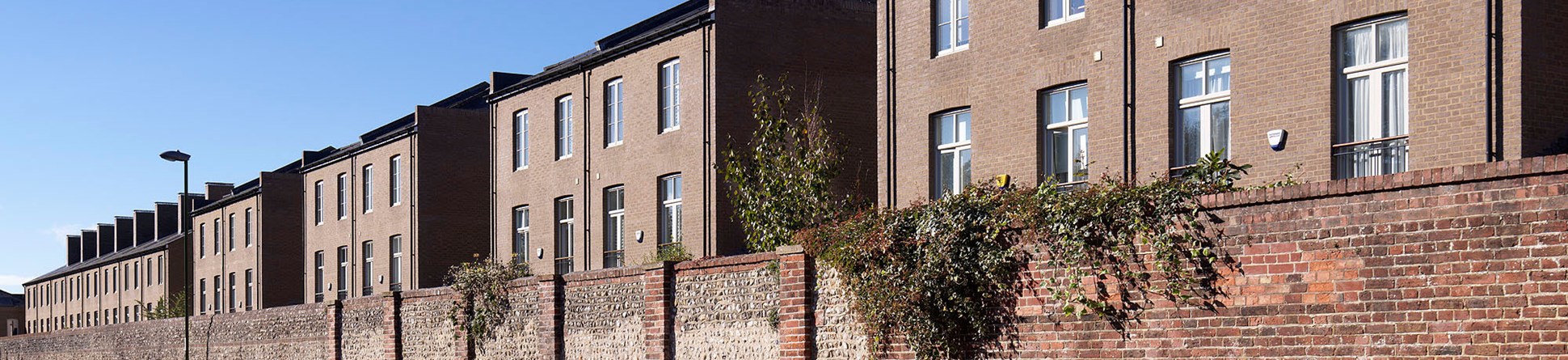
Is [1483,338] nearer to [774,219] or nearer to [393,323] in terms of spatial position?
[774,219]

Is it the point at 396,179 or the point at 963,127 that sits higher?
the point at 963,127

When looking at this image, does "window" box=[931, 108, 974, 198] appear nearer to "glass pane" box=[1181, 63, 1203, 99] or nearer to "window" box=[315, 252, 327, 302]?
"glass pane" box=[1181, 63, 1203, 99]

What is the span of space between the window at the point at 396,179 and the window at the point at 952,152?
23951mm

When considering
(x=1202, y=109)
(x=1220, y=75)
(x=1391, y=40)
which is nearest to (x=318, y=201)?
(x=1202, y=109)

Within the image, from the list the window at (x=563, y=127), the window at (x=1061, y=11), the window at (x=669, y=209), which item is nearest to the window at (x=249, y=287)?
the window at (x=563, y=127)

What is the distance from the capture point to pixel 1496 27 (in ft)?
53.3

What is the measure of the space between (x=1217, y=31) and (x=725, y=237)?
41.0 ft

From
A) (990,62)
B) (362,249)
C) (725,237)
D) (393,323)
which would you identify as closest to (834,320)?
(990,62)

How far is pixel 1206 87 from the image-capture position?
63.7 feet

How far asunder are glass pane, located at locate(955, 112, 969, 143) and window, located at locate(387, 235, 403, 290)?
24.6 meters

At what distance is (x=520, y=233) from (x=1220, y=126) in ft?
70.5

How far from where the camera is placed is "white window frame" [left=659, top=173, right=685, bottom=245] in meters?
30.6

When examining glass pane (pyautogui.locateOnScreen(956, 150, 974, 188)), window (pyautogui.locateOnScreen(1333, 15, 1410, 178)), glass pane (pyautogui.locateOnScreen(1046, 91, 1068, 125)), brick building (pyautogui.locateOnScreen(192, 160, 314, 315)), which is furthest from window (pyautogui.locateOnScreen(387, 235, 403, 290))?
window (pyautogui.locateOnScreen(1333, 15, 1410, 178))

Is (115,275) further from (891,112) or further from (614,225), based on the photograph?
(891,112)
